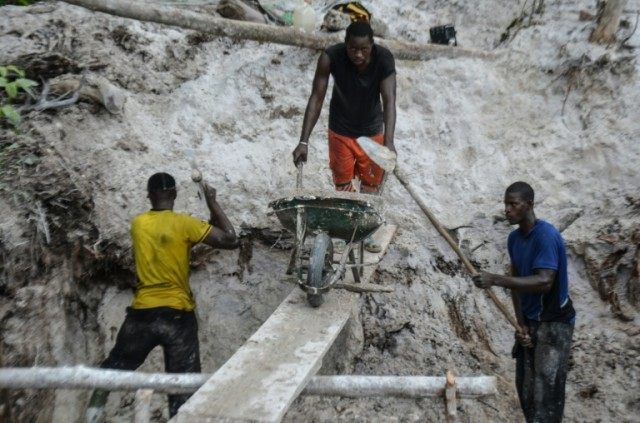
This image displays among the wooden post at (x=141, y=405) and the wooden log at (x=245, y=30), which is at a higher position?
the wooden log at (x=245, y=30)

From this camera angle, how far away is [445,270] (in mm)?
4984

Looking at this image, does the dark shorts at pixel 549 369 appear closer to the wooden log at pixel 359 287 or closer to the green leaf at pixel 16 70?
the wooden log at pixel 359 287

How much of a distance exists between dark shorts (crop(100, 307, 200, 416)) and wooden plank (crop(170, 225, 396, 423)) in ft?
2.27

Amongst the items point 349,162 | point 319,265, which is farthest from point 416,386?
point 349,162

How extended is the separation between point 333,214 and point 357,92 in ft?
4.52

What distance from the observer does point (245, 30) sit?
6137 mm

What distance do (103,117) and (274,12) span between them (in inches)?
111

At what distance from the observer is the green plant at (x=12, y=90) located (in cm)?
436

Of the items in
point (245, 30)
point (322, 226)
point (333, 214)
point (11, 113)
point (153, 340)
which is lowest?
point (153, 340)

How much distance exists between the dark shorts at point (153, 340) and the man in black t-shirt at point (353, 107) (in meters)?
1.52

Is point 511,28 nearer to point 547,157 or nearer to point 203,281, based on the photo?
point 547,157

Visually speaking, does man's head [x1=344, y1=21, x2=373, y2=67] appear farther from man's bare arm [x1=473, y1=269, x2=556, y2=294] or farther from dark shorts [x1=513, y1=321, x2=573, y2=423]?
dark shorts [x1=513, y1=321, x2=573, y2=423]

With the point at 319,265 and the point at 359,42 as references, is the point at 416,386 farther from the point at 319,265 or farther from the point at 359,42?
the point at 359,42

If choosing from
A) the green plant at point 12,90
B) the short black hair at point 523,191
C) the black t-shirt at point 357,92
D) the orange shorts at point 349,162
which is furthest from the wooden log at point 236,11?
the short black hair at point 523,191
